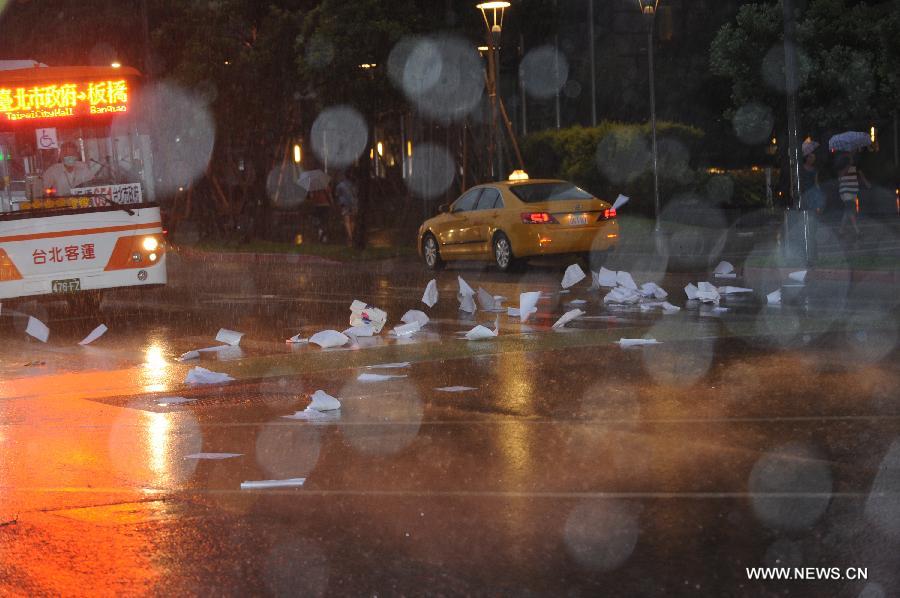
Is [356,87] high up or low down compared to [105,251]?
up

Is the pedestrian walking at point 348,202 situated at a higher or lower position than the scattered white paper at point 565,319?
higher

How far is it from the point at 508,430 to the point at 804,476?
7.01 ft

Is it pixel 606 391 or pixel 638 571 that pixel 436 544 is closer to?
pixel 638 571

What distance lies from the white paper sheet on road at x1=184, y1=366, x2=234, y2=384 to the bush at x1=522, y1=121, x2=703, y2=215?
2050cm

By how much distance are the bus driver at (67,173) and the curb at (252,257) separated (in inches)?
448

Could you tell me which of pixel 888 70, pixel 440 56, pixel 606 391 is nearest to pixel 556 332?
pixel 606 391

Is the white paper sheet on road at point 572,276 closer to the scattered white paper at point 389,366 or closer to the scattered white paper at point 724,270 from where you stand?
the scattered white paper at point 724,270

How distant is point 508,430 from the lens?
8.24 metres

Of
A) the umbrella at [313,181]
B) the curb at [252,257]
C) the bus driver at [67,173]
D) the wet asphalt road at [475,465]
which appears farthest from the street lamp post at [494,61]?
the umbrella at [313,181]

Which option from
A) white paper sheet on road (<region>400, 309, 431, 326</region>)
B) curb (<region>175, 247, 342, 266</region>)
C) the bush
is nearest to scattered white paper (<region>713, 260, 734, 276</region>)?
white paper sheet on road (<region>400, 309, 431, 326</region>)

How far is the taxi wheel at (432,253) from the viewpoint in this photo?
24.1 meters

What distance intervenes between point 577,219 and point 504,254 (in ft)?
4.63

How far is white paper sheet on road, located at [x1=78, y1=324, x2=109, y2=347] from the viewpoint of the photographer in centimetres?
1447

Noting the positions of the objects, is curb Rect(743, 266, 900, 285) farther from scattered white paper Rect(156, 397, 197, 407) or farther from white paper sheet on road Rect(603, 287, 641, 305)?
scattered white paper Rect(156, 397, 197, 407)
